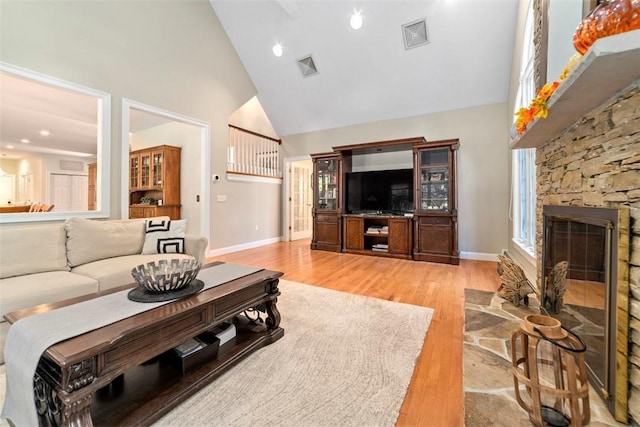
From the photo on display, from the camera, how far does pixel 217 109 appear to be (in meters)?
4.82

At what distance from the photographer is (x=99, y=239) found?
8.77 ft

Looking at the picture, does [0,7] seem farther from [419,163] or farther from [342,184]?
[419,163]

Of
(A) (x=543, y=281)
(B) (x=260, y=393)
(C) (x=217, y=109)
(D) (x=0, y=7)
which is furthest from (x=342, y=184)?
(D) (x=0, y=7)

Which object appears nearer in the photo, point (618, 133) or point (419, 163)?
point (618, 133)

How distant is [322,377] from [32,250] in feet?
8.67

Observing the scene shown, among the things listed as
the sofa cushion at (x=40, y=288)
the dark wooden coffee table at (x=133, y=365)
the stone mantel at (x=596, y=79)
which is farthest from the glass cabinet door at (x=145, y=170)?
the stone mantel at (x=596, y=79)

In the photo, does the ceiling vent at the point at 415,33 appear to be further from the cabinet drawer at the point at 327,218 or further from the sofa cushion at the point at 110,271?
the sofa cushion at the point at 110,271

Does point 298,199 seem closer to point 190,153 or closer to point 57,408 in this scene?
point 190,153

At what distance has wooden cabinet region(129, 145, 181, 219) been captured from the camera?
5.27 m

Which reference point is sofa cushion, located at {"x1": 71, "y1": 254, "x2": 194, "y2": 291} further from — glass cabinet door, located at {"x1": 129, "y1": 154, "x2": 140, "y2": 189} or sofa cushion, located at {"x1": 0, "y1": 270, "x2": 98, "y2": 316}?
glass cabinet door, located at {"x1": 129, "y1": 154, "x2": 140, "y2": 189}

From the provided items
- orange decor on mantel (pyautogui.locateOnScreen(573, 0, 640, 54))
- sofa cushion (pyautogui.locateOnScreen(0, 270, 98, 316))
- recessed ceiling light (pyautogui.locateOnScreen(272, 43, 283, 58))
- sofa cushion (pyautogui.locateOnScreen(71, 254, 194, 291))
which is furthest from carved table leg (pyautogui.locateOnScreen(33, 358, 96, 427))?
recessed ceiling light (pyautogui.locateOnScreen(272, 43, 283, 58))

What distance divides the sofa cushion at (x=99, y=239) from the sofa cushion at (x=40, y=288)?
30 cm

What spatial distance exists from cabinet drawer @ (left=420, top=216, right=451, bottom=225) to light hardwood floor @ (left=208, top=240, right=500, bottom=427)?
682 millimetres

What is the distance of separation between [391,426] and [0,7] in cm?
469
